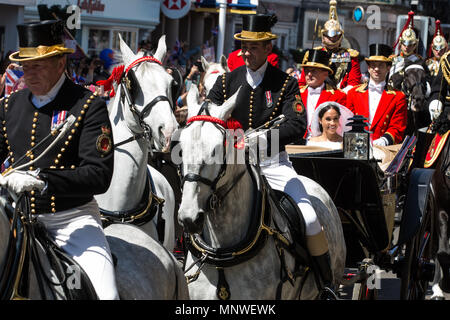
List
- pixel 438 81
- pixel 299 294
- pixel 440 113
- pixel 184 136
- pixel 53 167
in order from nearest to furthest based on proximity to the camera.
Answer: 1. pixel 53 167
2. pixel 184 136
3. pixel 299 294
4. pixel 440 113
5. pixel 438 81

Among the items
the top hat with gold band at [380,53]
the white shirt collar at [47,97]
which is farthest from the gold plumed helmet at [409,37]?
the white shirt collar at [47,97]

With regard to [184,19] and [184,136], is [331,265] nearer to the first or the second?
[184,136]

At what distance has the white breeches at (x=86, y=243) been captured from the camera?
15.0ft

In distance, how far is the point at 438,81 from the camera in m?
9.67

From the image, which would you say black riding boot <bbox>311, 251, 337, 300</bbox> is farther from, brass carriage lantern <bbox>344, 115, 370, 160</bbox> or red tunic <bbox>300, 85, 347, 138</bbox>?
red tunic <bbox>300, 85, 347, 138</bbox>

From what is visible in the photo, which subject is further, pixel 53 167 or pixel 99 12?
pixel 99 12

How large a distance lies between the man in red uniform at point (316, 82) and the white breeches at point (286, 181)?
299 centimetres

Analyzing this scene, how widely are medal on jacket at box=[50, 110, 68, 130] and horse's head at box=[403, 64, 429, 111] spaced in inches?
367

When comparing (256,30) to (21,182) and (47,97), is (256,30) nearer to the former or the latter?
(47,97)

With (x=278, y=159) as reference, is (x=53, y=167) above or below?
above

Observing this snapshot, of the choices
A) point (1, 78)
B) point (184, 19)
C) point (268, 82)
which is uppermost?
point (268, 82)
